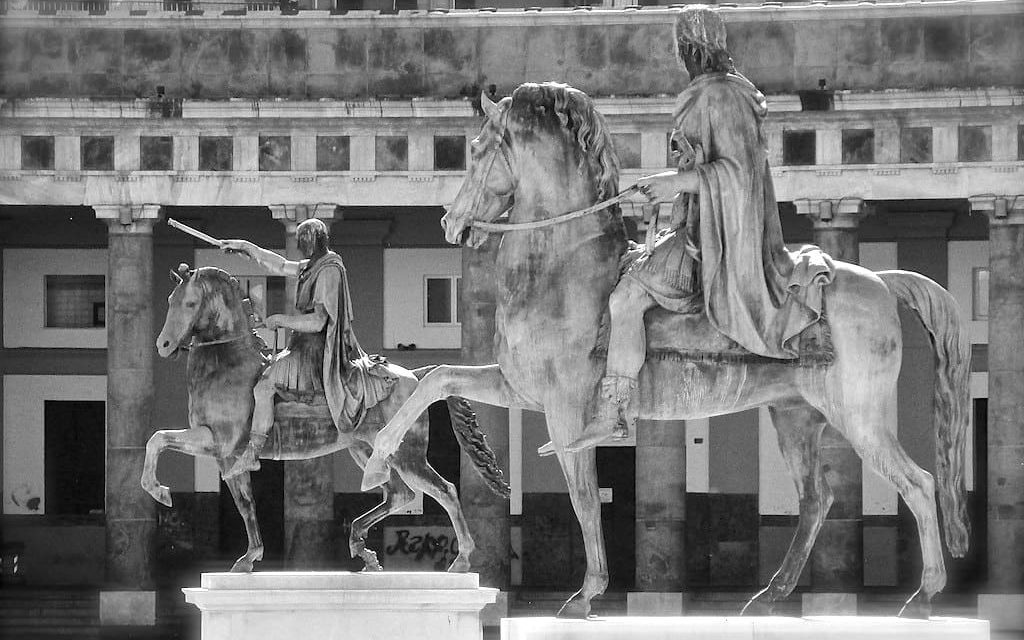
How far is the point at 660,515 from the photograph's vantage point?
4309 centimetres

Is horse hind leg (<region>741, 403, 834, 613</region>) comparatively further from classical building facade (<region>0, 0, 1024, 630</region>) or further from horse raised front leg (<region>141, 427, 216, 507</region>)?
classical building facade (<region>0, 0, 1024, 630</region>)

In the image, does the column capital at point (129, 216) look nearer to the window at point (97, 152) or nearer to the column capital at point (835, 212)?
the window at point (97, 152)

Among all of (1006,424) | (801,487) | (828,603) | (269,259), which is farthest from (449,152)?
(801,487)

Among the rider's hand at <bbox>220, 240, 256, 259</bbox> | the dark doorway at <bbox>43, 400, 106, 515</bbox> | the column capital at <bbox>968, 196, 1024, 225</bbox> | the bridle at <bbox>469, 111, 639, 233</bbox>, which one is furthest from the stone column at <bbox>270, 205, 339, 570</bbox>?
the bridle at <bbox>469, 111, 639, 233</bbox>

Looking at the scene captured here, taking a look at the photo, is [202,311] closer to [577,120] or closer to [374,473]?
[374,473]

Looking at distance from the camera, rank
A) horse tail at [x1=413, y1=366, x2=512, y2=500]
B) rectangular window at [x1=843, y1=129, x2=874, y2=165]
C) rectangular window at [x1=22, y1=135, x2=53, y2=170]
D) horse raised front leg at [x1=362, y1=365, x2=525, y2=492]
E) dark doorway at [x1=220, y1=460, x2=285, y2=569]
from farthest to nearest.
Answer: dark doorway at [x1=220, y1=460, x2=285, y2=569]
rectangular window at [x1=22, y1=135, x2=53, y2=170]
rectangular window at [x1=843, y1=129, x2=874, y2=165]
horse tail at [x1=413, y1=366, x2=512, y2=500]
horse raised front leg at [x1=362, y1=365, x2=525, y2=492]

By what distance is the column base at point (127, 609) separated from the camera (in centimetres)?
4266

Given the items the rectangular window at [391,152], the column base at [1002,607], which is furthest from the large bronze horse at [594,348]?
the rectangular window at [391,152]

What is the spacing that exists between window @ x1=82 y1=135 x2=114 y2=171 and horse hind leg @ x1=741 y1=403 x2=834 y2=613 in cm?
2734

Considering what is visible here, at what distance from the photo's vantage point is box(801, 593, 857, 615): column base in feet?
138

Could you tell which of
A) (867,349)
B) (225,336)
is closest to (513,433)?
(225,336)

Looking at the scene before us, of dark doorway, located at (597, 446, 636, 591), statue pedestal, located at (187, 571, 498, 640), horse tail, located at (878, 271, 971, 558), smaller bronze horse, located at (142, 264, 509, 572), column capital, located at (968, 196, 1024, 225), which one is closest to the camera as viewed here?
horse tail, located at (878, 271, 971, 558)

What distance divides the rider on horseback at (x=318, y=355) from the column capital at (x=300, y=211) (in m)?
19.8

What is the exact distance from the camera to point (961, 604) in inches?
1688
